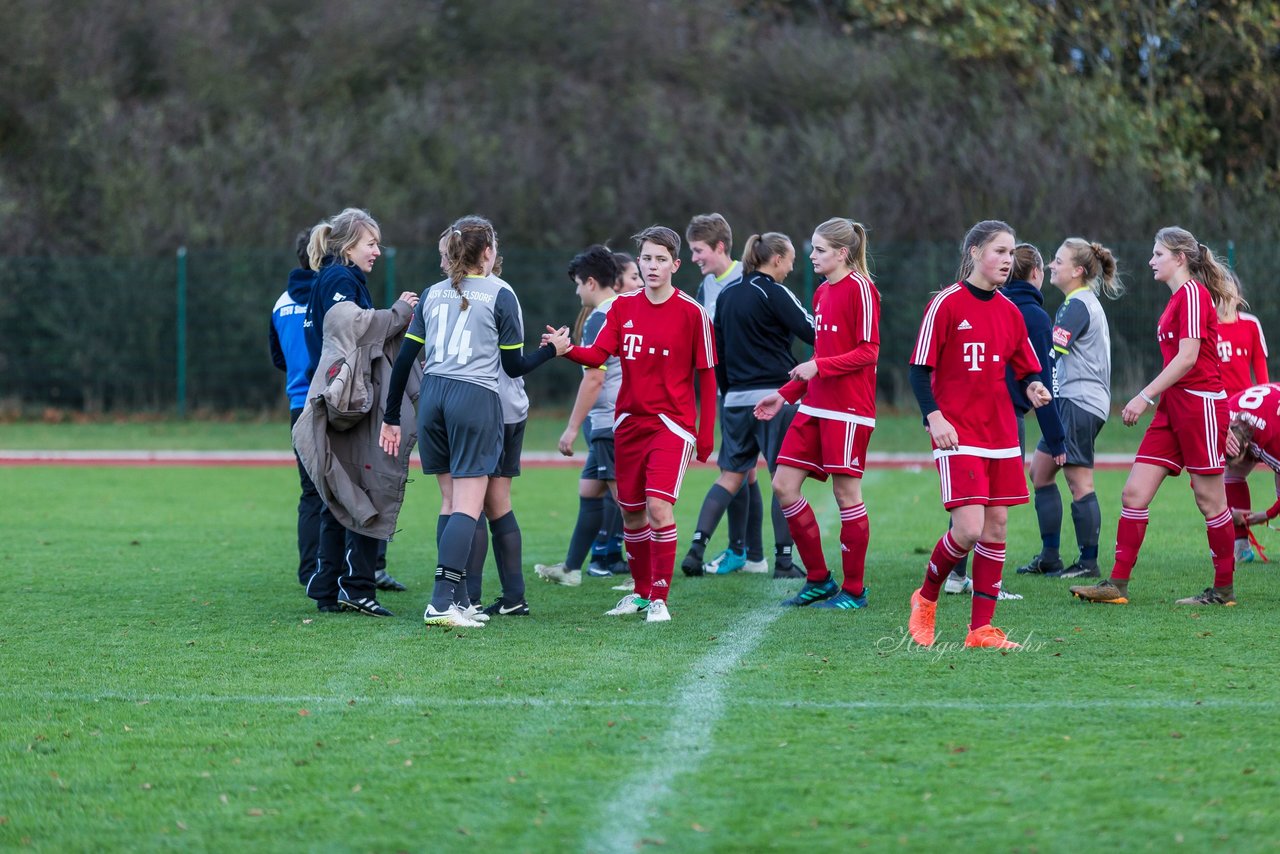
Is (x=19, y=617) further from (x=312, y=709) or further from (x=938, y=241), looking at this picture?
(x=938, y=241)

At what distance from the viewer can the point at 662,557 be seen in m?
7.31

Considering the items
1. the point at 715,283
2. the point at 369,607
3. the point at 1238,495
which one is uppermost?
the point at 715,283

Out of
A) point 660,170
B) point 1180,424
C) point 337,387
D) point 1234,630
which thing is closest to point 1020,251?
point 1180,424

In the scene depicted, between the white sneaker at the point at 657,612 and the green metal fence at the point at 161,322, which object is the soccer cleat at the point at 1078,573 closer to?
the white sneaker at the point at 657,612

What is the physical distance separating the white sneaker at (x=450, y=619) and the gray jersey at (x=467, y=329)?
1079 millimetres

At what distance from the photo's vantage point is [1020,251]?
849 centimetres

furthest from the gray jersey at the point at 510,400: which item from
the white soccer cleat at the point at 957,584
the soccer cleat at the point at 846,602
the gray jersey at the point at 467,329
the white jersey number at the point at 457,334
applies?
the white soccer cleat at the point at 957,584

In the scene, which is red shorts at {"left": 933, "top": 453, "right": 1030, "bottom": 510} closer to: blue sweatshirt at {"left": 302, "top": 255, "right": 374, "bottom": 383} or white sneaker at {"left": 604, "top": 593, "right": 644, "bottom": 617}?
white sneaker at {"left": 604, "top": 593, "right": 644, "bottom": 617}

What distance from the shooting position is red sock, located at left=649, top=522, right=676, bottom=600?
729cm

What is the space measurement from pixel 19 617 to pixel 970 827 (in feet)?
17.1

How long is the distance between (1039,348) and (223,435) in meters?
15.6

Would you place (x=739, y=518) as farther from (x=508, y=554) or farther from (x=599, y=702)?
(x=599, y=702)

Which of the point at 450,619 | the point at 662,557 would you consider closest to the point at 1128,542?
the point at 662,557

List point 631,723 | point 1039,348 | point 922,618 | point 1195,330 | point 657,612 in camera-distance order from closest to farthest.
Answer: point 631,723 < point 922,618 < point 657,612 < point 1195,330 < point 1039,348
